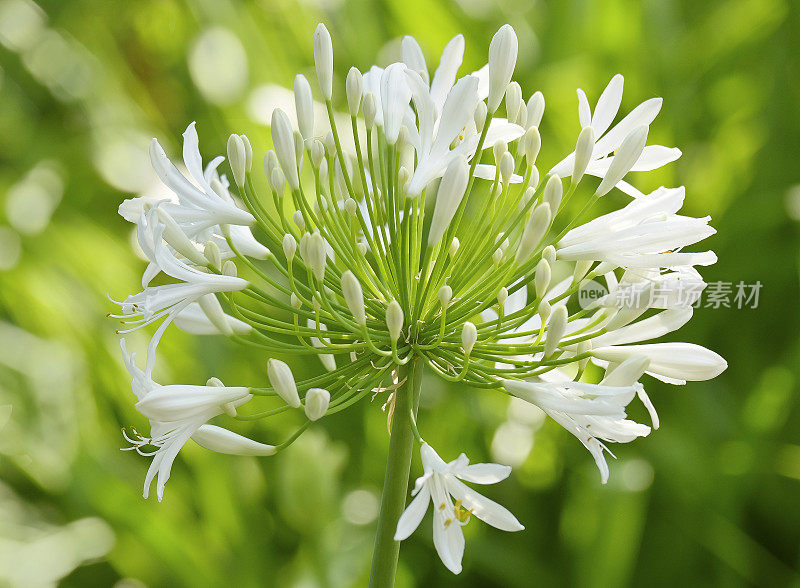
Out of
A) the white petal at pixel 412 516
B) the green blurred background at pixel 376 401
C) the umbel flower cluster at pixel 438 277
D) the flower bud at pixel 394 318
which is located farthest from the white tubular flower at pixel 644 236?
the green blurred background at pixel 376 401

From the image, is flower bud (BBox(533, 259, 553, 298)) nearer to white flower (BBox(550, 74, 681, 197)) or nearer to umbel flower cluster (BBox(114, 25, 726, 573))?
umbel flower cluster (BBox(114, 25, 726, 573))

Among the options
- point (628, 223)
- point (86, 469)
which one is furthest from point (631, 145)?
point (86, 469)

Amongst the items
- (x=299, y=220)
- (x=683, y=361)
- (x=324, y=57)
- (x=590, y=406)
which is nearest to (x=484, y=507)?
(x=590, y=406)

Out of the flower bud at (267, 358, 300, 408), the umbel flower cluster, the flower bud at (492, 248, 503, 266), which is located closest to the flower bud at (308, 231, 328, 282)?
the umbel flower cluster

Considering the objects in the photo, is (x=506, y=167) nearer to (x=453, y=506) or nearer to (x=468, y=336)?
(x=468, y=336)

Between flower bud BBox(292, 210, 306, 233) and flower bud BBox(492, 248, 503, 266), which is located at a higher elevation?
flower bud BBox(492, 248, 503, 266)
